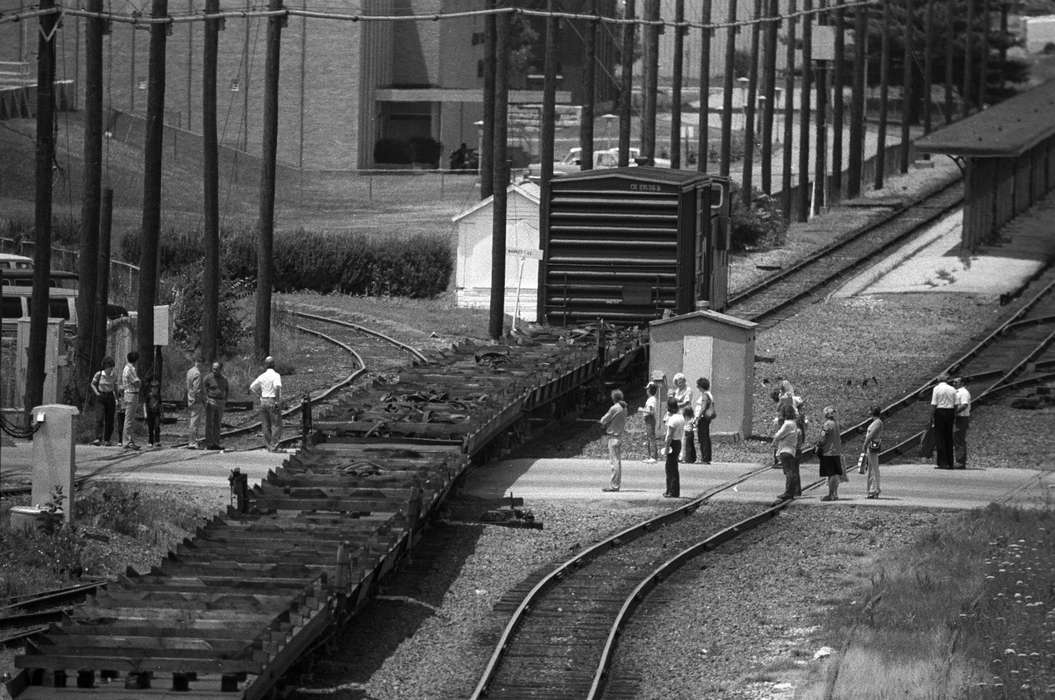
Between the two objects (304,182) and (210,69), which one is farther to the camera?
(304,182)

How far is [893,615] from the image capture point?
731 inches

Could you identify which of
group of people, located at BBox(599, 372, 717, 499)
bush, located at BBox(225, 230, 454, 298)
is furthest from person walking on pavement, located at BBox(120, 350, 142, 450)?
bush, located at BBox(225, 230, 454, 298)

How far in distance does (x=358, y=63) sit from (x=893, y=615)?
64.2m

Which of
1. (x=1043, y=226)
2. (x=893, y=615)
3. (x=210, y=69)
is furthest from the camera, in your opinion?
(x=1043, y=226)

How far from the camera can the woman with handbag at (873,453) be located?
2427cm

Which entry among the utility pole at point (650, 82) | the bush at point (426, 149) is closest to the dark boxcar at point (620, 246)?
the utility pole at point (650, 82)

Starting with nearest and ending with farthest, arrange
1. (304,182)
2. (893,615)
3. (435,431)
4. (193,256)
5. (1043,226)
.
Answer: (893,615), (435,431), (193,256), (1043,226), (304,182)

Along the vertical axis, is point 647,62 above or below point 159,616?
above

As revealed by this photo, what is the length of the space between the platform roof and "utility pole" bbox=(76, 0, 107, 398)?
1095 inches

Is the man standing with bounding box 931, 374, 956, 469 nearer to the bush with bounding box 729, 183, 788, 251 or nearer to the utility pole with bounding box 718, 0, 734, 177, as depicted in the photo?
the bush with bounding box 729, 183, 788, 251

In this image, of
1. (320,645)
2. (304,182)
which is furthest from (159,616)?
(304,182)

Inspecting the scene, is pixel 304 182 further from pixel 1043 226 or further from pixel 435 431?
pixel 435 431

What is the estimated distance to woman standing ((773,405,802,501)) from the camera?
24.3 meters

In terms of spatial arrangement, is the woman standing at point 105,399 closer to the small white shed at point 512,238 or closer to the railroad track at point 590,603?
the railroad track at point 590,603
